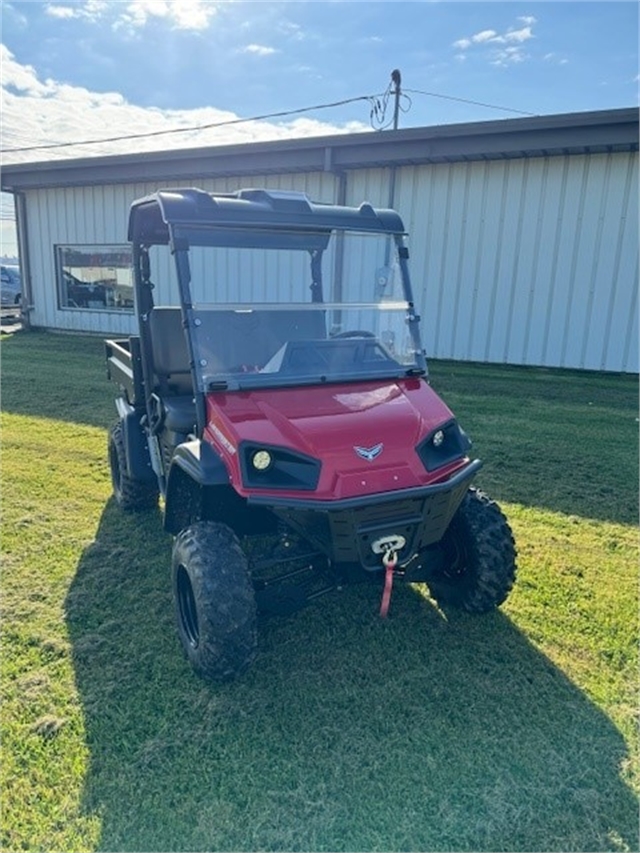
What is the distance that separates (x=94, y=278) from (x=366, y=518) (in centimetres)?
1290

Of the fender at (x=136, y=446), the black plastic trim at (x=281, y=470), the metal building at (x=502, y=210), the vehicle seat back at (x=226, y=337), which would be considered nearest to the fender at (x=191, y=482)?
the black plastic trim at (x=281, y=470)

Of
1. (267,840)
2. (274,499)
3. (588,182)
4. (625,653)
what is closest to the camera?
(267,840)

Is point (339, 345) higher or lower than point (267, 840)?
higher

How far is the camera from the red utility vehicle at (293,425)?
2.38m

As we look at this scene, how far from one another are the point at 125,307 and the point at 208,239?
36.6 ft

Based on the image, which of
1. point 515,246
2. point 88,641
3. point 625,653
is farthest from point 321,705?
point 515,246

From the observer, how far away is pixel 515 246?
9.52 meters

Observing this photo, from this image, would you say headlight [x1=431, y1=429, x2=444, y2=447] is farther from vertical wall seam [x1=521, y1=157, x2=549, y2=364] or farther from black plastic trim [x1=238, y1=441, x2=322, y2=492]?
vertical wall seam [x1=521, y1=157, x2=549, y2=364]

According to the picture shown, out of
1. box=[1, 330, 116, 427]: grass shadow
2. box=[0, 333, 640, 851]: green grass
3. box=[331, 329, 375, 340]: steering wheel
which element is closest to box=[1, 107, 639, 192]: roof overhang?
box=[1, 330, 116, 427]: grass shadow

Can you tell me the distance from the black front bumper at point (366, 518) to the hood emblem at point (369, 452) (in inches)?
7.0

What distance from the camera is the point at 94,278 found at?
44.2 feet

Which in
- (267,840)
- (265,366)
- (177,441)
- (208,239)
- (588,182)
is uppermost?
(588,182)

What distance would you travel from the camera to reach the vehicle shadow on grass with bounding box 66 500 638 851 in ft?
6.29

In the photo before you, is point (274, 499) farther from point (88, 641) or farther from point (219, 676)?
point (88, 641)
